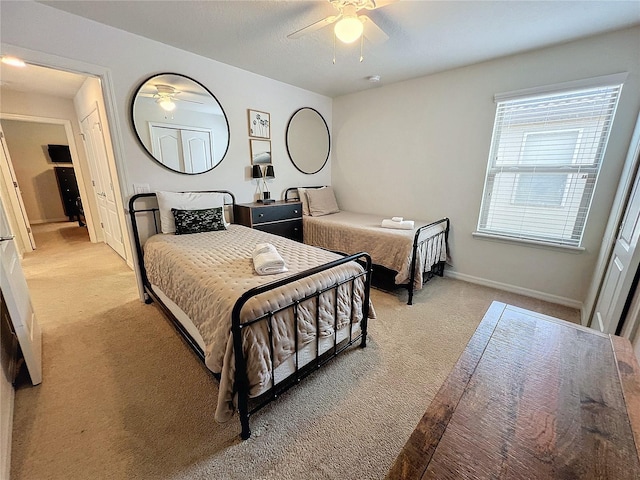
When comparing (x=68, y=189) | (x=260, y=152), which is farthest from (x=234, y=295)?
(x=68, y=189)

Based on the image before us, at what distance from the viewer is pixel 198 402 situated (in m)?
1.56

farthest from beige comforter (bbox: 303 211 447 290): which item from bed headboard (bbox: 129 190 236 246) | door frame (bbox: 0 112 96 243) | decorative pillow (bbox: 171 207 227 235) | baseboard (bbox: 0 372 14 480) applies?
door frame (bbox: 0 112 96 243)

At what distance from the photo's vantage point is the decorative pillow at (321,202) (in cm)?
374

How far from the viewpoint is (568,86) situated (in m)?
2.36

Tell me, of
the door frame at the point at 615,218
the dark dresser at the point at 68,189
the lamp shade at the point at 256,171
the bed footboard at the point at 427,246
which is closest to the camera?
the door frame at the point at 615,218

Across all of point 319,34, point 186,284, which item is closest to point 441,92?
point 319,34

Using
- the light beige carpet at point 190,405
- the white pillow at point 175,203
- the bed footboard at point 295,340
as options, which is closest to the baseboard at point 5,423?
the light beige carpet at point 190,405

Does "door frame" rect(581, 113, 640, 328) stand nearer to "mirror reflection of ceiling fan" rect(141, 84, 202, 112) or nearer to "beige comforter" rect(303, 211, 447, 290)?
"beige comforter" rect(303, 211, 447, 290)

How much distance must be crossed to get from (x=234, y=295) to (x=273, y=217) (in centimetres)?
201

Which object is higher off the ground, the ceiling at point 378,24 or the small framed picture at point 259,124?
the ceiling at point 378,24

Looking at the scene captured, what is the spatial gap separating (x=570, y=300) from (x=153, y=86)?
15.4 ft

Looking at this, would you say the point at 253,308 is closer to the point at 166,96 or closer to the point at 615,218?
the point at 166,96

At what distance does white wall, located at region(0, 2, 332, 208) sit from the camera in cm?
189

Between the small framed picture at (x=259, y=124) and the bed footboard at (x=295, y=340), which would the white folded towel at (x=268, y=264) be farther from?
the small framed picture at (x=259, y=124)
